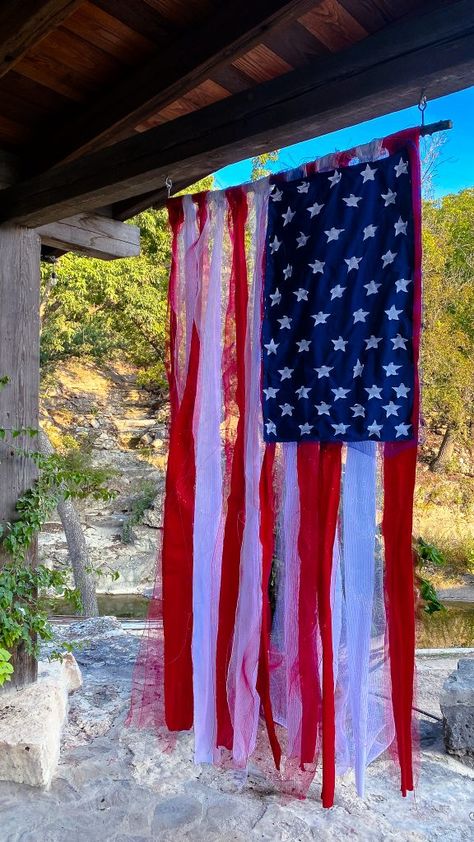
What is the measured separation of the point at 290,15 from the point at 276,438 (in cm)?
124

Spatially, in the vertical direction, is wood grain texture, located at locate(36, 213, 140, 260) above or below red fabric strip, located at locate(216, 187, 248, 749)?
above

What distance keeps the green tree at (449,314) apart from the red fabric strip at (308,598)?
1002cm

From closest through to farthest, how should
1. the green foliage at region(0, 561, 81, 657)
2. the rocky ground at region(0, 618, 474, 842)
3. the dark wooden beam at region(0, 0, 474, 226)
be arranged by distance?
1. the dark wooden beam at region(0, 0, 474, 226)
2. the rocky ground at region(0, 618, 474, 842)
3. the green foliage at region(0, 561, 81, 657)

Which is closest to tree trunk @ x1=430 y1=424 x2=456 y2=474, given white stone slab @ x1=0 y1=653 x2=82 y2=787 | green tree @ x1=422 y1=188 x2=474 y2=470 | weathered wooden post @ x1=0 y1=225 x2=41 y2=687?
green tree @ x1=422 y1=188 x2=474 y2=470

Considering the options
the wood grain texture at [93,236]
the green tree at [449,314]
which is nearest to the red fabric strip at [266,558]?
the wood grain texture at [93,236]

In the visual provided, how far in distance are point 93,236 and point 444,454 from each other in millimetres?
12418

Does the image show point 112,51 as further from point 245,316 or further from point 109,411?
point 109,411

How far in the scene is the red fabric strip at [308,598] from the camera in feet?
6.82

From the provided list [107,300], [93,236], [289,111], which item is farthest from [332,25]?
[107,300]

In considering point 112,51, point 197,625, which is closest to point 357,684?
point 197,625

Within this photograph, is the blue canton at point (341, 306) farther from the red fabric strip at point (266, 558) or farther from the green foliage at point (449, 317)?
the green foliage at point (449, 317)

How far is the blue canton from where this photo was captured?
1907mm

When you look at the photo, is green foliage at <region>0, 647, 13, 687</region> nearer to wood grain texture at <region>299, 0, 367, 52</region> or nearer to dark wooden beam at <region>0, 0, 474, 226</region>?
dark wooden beam at <region>0, 0, 474, 226</region>

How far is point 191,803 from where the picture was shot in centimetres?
225
